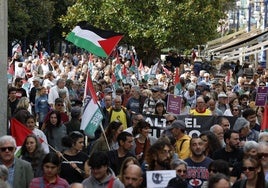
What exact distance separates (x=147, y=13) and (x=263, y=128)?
26683 millimetres

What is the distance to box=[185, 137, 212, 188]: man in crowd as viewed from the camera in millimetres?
10289

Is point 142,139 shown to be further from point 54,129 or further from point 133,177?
point 133,177

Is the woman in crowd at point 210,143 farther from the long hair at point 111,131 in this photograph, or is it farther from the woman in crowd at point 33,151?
the woman in crowd at point 33,151

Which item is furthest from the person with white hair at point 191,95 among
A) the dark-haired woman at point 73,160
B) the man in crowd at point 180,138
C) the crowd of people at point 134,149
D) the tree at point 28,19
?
the tree at point 28,19

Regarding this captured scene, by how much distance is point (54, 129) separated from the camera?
13820mm

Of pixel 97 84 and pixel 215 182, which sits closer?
pixel 215 182

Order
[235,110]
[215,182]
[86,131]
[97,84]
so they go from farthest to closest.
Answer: [97,84] < [235,110] < [86,131] < [215,182]

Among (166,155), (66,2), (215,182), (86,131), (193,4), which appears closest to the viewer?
(215,182)

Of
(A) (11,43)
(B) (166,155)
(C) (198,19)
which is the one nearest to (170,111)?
(B) (166,155)

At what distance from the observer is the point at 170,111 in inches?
685

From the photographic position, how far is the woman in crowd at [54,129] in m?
13.7

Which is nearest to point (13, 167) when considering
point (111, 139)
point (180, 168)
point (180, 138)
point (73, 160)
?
point (73, 160)

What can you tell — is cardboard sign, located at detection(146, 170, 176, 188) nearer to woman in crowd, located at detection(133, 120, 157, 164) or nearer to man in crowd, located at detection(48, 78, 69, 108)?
woman in crowd, located at detection(133, 120, 157, 164)

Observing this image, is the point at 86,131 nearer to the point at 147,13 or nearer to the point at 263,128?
the point at 263,128
